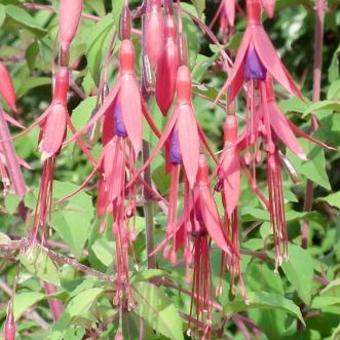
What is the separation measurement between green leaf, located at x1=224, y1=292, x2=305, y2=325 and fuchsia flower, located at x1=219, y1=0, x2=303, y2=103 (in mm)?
255

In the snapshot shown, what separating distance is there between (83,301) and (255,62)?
0.30 meters

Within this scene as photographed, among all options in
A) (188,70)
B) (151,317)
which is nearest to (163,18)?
(188,70)

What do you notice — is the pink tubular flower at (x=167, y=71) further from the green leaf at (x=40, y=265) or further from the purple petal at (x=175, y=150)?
the green leaf at (x=40, y=265)

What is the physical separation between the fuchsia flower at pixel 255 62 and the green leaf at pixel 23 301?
34 cm

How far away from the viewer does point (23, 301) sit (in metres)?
1.10

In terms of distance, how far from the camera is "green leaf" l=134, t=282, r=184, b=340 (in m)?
0.99

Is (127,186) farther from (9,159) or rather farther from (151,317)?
(9,159)

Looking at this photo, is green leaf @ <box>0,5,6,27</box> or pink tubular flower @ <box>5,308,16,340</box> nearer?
pink tubular flower @ <box>5,308,16,340</box>

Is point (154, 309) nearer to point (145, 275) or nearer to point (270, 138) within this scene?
point (145, 275)

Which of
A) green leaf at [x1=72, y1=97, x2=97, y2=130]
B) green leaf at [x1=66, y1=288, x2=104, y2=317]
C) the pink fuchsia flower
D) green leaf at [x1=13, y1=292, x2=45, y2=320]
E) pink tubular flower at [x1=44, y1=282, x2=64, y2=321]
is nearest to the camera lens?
the pink fuchsia flower

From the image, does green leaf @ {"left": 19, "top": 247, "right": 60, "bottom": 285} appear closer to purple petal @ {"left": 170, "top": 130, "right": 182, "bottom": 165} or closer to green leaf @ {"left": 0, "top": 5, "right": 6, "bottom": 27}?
purple petal @ {"left": 170, "top": 130, "right": 182, "bottom": 165}

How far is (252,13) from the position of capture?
938 millimetres

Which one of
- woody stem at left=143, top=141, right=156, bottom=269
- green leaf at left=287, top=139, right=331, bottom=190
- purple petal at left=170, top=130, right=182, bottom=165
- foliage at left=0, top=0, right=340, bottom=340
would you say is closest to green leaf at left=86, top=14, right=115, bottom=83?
foliage at left=0, top=0, right=340, bottom=340

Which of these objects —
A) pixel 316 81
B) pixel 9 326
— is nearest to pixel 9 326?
pixel 9 326
